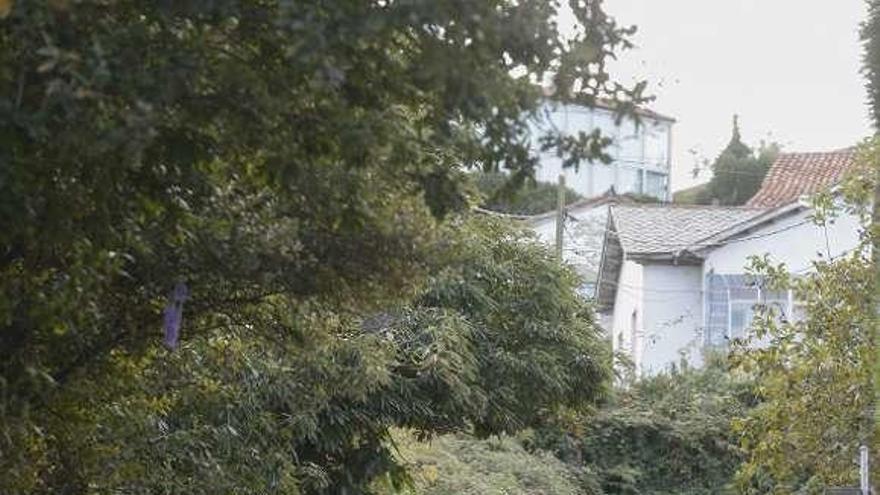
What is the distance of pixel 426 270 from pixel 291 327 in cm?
125

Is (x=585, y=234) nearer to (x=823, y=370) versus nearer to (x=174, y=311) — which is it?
(x=823, y=370)

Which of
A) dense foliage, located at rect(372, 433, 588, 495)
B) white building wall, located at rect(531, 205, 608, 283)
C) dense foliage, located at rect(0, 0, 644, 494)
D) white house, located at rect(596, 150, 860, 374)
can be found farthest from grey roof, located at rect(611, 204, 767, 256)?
dense foliage, located at rect(0, 0, 644, 494)

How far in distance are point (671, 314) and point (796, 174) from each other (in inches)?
203

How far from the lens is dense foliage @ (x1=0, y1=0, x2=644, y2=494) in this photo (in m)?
5.11

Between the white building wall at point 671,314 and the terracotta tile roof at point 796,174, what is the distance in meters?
2.48

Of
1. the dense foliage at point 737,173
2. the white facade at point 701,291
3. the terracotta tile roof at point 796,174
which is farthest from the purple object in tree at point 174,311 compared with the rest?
the dense foliage at point 737,173

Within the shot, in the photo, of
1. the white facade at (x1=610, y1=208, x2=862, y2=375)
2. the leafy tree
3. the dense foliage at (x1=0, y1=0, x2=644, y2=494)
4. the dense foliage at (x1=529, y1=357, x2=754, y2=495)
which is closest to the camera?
the dense foliage at (x1=0, y1=0, x2=644, y2=494)

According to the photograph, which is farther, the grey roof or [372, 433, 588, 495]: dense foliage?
the grey roof

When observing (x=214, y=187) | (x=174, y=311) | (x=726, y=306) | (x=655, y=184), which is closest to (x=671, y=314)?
(x=726, y=306)

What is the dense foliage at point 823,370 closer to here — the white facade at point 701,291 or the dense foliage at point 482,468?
the dense foliage at point 482,468

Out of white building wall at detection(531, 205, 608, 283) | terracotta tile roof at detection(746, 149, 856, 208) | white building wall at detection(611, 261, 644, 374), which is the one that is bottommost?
white building wall at detection(611, 261, 644, 374)

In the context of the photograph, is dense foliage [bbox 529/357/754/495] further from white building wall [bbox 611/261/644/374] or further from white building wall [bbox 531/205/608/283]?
white building wall [bbox 531/205/608/283]

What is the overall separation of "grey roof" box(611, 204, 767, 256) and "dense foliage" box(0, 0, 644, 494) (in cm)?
→ 2483

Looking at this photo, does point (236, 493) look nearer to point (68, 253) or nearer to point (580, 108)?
point (68, 253)
